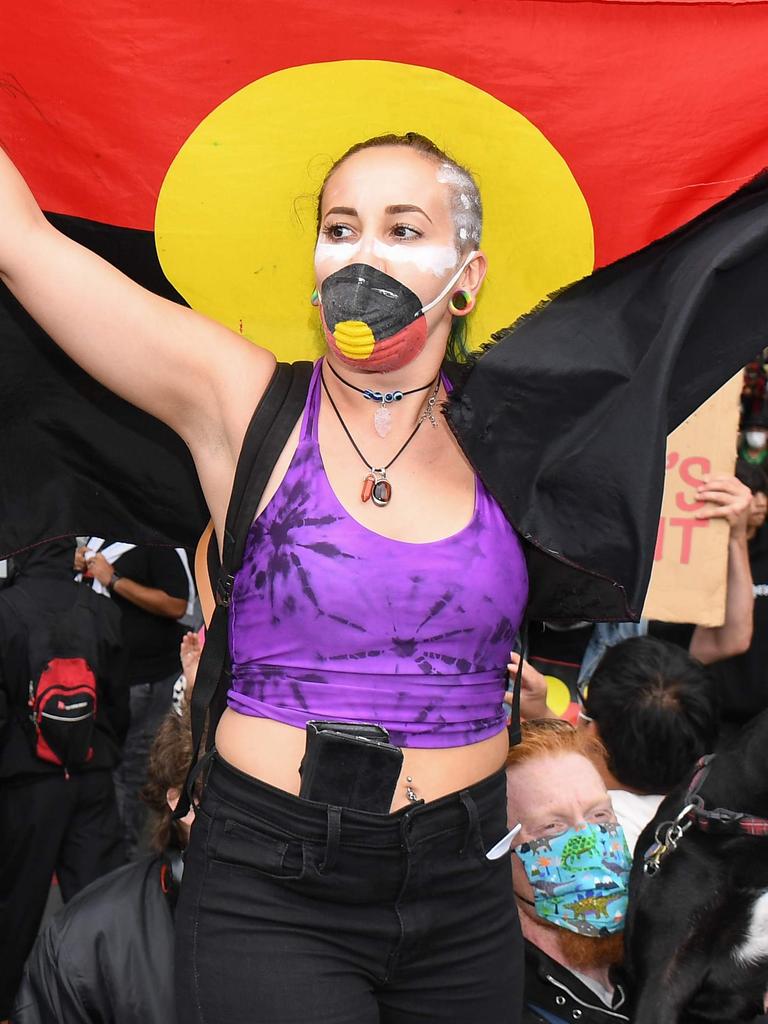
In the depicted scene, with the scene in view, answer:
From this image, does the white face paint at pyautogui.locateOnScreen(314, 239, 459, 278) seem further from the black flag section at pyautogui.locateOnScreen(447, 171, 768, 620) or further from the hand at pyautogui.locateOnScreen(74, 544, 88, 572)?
the hand at pyautogui.locateOnScreen(74, 544, 88, 572)

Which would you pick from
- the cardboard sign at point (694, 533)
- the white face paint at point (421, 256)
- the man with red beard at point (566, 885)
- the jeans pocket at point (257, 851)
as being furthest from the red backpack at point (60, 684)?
the white face paint at point (421, 256)

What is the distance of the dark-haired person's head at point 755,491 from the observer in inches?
193

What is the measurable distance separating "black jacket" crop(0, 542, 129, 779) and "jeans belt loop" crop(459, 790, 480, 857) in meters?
2.66

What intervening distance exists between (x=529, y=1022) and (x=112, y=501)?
1490 millimetres

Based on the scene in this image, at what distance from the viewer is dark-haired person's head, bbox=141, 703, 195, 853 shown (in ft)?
10.1

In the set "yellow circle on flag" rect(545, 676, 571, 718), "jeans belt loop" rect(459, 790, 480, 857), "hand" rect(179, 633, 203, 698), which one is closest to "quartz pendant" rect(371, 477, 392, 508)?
"jeans belt loop" rect(459, 790, 480, 857)

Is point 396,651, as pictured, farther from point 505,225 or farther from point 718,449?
point 718,449

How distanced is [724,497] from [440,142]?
179cm

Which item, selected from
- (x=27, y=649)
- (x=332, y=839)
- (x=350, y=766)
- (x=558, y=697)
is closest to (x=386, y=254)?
(x=350, y=766)

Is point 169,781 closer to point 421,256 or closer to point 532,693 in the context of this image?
point 532,693

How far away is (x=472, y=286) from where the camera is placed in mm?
2607

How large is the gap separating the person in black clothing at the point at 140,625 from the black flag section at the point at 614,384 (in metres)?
3.47

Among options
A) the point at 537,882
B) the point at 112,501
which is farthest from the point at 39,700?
the point at 537,882

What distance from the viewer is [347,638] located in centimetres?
226
